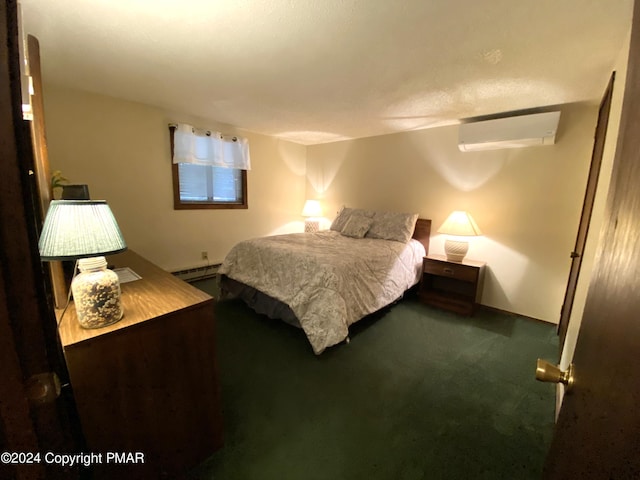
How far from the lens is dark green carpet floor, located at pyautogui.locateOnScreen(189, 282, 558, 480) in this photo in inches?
50.4

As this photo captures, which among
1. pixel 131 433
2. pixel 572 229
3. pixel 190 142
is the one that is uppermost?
pixel 190 142

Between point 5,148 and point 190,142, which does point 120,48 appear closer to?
point 190,142

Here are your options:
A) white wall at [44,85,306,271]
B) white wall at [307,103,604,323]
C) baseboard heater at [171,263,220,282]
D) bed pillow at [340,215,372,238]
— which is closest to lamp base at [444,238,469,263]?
white wall at [307,103,604,323]

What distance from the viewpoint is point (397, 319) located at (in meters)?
2.74

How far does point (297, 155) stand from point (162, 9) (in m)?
3.42

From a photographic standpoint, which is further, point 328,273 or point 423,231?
point 423,231

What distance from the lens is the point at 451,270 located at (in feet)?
9.61

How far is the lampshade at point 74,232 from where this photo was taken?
860 mm

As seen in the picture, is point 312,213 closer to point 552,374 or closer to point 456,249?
point 456,249

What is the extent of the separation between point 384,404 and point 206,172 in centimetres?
348

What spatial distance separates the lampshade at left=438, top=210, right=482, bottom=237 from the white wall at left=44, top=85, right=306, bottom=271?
2808 mm

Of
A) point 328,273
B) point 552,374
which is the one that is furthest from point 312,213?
point 552,374

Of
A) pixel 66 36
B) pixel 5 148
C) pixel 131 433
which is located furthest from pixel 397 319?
pixel 66 36

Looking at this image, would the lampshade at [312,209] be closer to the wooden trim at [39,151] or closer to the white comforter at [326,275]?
the white comforter at [326,275]
